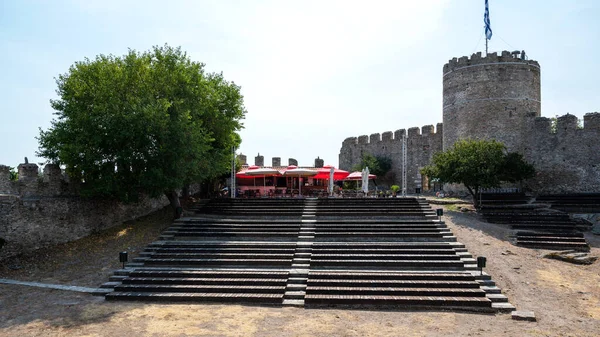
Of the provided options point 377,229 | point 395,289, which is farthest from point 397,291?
point 377,229

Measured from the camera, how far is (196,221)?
68.1 feet

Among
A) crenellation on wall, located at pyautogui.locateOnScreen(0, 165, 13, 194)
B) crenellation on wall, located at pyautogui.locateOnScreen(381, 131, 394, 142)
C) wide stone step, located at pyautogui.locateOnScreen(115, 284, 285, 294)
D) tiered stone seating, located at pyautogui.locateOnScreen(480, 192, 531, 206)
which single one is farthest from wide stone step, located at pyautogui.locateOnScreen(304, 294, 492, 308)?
crenellation on wall, located at pyautogui.locateOnScreen(381, 131, 394, 142)

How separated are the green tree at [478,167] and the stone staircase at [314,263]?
3.51 metres

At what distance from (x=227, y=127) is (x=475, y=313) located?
1592 centimetres

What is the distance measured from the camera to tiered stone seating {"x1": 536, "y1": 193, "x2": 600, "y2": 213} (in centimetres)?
2373

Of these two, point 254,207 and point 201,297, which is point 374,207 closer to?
point 254,207

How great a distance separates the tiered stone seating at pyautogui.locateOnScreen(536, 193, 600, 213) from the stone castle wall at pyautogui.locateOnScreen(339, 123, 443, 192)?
9.99 m

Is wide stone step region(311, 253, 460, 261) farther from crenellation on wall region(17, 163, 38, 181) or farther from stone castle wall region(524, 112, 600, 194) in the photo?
stone castle wall region(524, 112, 600, 194)

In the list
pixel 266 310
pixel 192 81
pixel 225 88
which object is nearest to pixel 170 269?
pixel 266 310

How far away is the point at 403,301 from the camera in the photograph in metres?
12.4

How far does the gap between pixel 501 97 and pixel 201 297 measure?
2415cm

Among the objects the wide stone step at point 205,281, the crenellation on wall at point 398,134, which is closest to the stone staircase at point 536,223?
the wide stone step at point 205,281

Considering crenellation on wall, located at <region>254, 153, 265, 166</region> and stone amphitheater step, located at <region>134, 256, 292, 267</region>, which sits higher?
crenellation on wall, located at <region>254, 153, 265, 166</region>

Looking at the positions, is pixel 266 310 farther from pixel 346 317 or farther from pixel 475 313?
pixel 475 313
